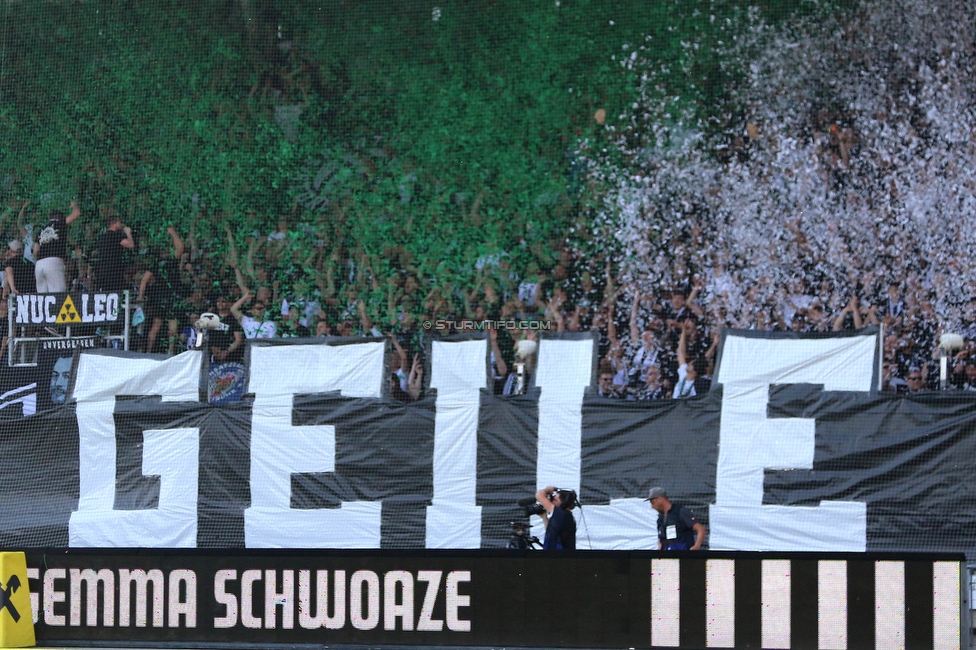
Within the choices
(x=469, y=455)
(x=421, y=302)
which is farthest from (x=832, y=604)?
(x=421, y=302)

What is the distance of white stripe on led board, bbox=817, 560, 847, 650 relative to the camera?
7.79 m

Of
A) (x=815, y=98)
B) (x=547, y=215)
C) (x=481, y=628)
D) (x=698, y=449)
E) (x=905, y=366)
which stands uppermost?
(x=815, y=98)

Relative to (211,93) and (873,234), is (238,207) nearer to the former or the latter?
(211,93)

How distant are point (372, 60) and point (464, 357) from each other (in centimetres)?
439

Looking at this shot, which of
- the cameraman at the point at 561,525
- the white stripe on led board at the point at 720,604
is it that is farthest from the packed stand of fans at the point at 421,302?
the white stripe on led board at the point at 720,604

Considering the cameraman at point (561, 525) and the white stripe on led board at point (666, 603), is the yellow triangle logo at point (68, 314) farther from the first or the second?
the white stripe on led board at point (666, 603)

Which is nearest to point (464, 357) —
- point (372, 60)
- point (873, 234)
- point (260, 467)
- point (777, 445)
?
point (260, 467)

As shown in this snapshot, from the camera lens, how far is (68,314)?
46.8 feet

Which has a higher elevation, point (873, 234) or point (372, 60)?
point (372, 60)

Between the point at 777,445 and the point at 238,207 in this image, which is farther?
the point at 238,207

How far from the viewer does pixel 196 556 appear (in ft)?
27.9

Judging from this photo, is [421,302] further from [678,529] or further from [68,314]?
[678,529]

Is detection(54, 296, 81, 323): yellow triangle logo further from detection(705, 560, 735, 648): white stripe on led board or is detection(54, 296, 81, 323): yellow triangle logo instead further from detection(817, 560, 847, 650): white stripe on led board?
detection(817, 560, 847, 650): white stripe on led board

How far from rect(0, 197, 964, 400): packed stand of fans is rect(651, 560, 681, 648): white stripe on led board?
5.14m
